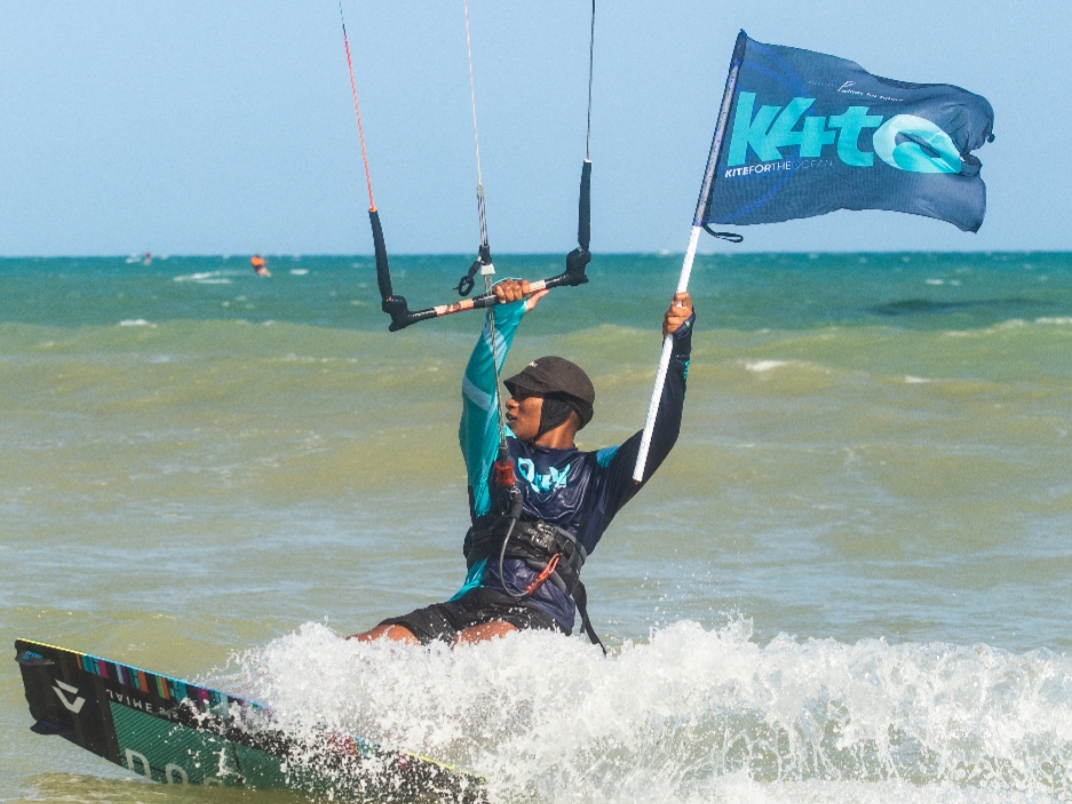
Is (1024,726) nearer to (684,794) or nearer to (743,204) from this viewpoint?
(684,794)

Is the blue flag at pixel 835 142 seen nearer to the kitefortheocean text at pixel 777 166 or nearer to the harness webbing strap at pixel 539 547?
the kitefortheocean text at pixel 777 166

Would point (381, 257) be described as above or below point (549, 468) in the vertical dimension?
above

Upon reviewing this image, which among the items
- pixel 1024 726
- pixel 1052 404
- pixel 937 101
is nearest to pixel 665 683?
pixel 1024 726

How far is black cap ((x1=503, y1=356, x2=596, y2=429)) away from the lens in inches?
188

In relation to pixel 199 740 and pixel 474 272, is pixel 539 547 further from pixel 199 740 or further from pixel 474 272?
pixel 199 740

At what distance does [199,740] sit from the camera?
4594 millimetres

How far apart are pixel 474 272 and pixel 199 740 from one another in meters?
1.83

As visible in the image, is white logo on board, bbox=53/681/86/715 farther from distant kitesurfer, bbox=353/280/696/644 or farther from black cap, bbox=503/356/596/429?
black cap, bbox=503/356/596/429

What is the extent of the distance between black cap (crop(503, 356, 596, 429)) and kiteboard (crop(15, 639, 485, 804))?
4.32ft

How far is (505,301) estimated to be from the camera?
471cm

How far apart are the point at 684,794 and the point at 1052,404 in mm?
11471

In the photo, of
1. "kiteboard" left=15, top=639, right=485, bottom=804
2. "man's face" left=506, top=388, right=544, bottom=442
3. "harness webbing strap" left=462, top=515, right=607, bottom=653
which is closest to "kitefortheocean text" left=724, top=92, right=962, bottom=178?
"man's face" left=506, top=388, right=544, bottom=442

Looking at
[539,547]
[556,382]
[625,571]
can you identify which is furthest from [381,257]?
[625,571]

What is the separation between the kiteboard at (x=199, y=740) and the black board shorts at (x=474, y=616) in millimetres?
479
